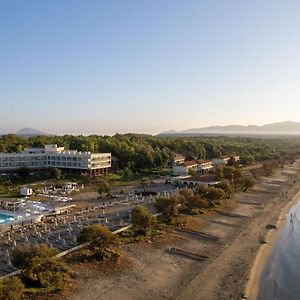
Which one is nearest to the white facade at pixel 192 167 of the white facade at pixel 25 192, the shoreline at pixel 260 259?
the shoreline at pixel 260 259

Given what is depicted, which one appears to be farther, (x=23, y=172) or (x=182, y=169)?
(x=182, y=169)

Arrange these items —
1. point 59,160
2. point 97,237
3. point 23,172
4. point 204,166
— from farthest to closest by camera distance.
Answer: point 204,166
point 59,160
point 23,172
point 97,237

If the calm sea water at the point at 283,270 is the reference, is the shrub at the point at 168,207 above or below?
above

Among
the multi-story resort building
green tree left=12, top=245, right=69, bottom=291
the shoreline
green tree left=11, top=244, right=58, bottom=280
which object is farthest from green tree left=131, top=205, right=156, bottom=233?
the multi-story resort building

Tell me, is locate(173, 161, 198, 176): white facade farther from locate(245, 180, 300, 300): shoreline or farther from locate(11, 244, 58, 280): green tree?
locate(11, 244, 58, 280): green tree

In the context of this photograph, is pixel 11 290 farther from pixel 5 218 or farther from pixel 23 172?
pixel 23 172

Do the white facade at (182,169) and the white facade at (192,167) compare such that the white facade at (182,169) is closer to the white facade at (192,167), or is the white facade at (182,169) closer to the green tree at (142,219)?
the white facade at (192,167)

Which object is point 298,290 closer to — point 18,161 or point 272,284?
point 272,284

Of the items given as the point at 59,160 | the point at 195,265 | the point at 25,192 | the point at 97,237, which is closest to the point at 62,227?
the point at 97,237
